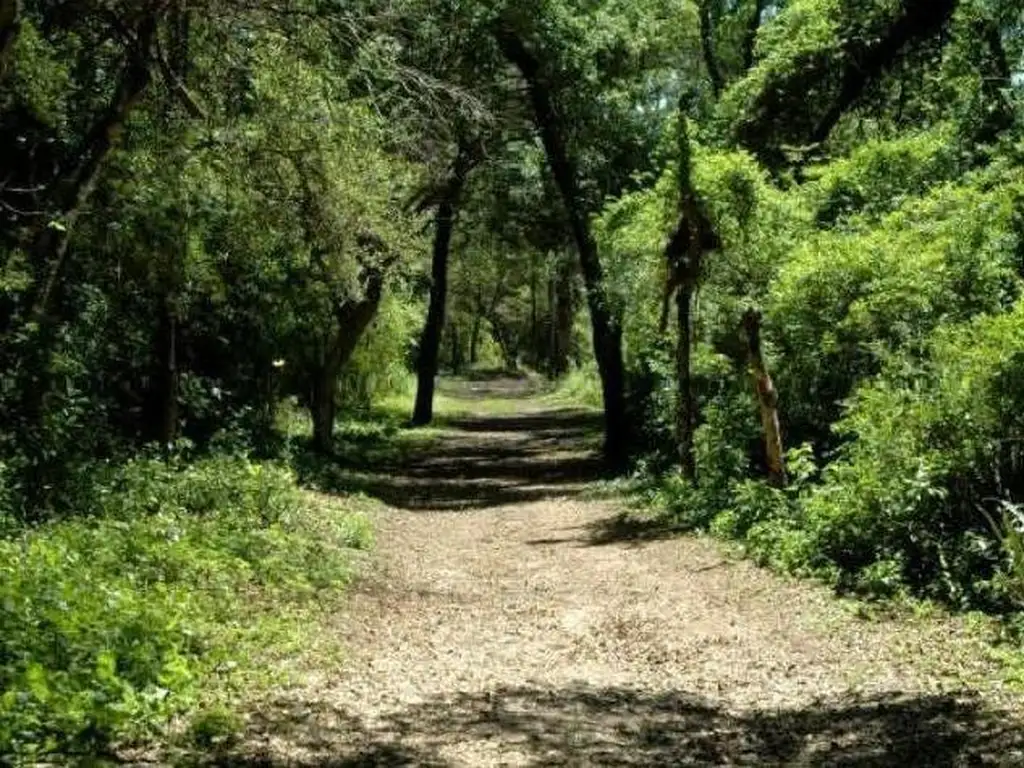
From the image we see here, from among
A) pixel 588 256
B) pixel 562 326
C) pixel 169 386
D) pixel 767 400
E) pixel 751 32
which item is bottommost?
pixel 169 386

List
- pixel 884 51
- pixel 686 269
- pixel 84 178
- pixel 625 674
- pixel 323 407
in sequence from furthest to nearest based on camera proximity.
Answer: pixel 323 407 < pixel 884 51 < pixel 686 269 < pixel 84 178 < pixel 625 674

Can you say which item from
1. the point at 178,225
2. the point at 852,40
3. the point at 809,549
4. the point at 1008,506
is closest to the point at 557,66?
the point at 852,40

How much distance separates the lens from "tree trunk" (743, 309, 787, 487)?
13766 millimetres

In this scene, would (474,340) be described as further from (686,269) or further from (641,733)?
(641,733)

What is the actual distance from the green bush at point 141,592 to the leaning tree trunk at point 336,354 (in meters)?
8.91

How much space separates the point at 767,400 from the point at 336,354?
423 inches

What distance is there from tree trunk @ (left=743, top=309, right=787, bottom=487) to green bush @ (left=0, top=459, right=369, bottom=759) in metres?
5.26

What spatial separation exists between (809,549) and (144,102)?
8658 millimetres

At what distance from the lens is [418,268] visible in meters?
22.3

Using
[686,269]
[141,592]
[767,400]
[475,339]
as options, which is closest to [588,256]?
[686,269]

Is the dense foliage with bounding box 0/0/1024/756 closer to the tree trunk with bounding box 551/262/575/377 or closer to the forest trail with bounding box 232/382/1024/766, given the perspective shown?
the forest trail with bounding box 232/382/1024/766

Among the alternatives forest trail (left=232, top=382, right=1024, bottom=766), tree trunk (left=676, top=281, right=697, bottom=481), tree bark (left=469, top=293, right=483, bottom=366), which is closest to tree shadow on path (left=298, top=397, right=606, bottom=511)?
tree trunk (left=676, top=281, right=697, bottom=481)

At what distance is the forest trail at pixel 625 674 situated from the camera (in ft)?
20.4

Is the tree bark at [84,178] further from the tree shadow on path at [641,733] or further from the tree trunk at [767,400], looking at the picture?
the tree trunk at [767,400]
